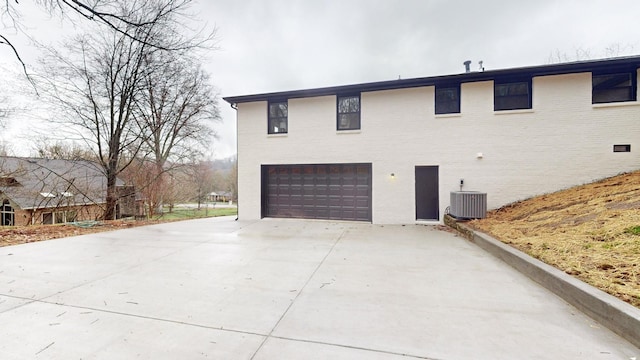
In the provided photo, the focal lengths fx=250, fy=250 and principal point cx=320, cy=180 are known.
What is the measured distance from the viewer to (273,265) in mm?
4344

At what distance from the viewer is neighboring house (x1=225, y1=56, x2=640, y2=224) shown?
7.68 metres

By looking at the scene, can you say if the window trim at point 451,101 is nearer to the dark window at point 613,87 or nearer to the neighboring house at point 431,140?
the neighboring house at point 431,140

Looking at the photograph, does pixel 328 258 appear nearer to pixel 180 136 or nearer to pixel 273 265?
pixel 273 265

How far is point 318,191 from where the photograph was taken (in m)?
9.62

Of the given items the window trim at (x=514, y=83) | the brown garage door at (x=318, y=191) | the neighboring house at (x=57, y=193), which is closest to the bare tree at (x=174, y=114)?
the neighboring house at (x=57, y=193)

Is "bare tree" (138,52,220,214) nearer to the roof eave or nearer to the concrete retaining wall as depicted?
the roof eave

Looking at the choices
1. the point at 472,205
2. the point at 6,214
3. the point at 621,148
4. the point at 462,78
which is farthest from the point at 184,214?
the point at 621,148

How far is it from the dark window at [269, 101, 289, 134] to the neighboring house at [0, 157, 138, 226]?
26.7 feet

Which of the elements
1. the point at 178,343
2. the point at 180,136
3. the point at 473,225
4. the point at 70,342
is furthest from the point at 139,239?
the point at 180,136

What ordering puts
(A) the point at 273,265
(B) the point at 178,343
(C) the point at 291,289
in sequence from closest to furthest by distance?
(B) the point at 178,343 → (C) the point at 291,289 → (A) the point at 273,265

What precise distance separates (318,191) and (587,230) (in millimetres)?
7099

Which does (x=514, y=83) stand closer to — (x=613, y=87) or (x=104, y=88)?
(x=613, y=87)

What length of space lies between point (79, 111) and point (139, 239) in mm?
7919

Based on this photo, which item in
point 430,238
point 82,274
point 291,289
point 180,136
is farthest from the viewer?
point 180,136
